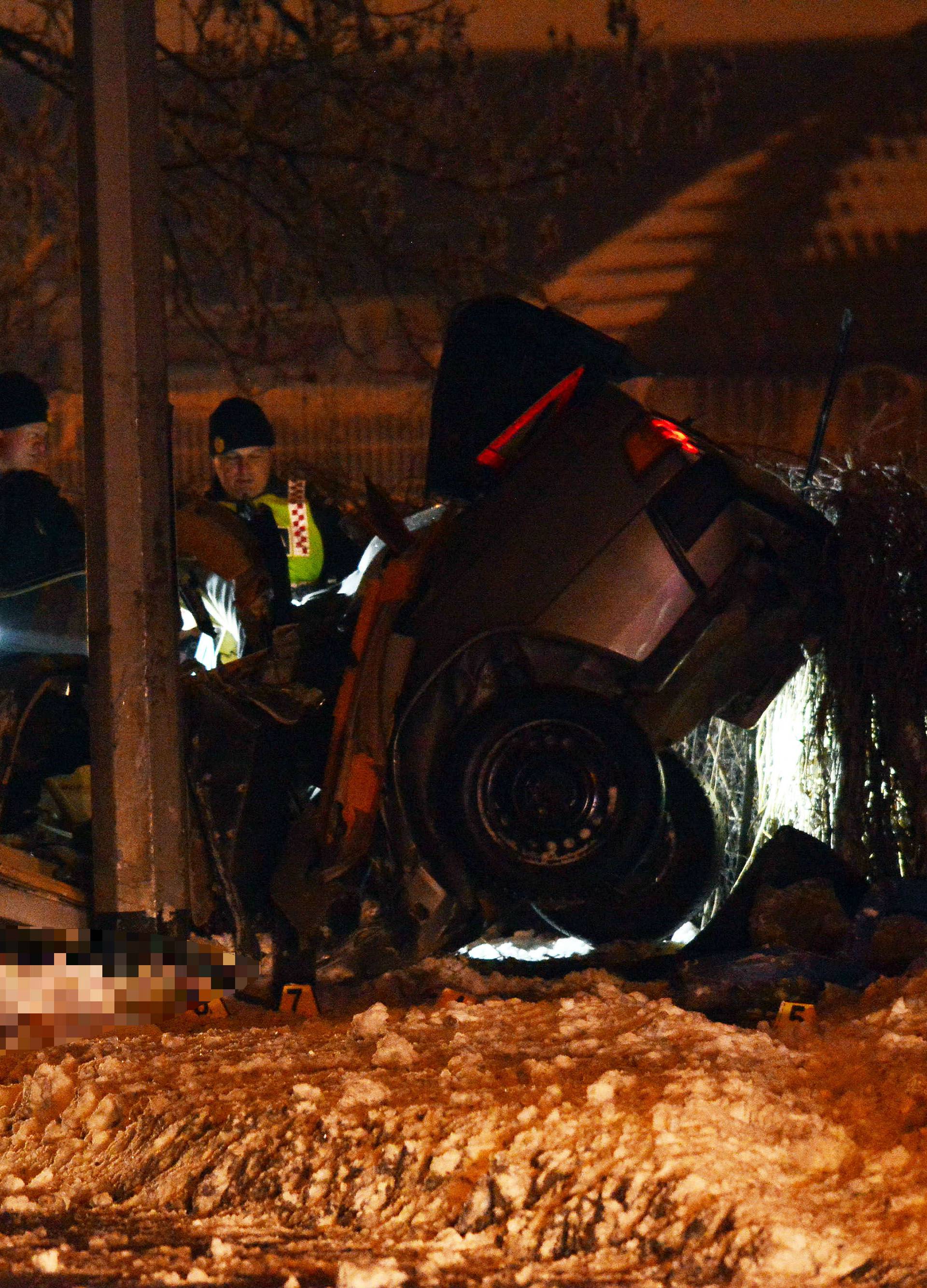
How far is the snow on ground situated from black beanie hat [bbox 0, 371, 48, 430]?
267 cm

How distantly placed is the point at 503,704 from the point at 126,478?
1424mm

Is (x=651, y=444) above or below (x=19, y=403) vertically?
below

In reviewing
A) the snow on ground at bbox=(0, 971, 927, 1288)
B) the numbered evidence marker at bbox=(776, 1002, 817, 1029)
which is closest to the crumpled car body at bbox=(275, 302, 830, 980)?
the snow on ground at bbox=(0, 971, 927, 1288)

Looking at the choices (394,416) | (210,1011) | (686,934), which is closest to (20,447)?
(210,1011)

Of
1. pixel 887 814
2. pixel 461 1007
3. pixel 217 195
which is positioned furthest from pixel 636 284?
pixel 461 1007

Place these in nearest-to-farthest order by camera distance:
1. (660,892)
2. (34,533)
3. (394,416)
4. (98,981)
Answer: (98,981), (660,892), (34,533), (394,416)

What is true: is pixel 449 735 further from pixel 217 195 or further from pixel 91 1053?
pixel 217 195

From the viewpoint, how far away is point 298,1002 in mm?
5742

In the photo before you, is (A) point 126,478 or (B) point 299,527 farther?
(B) point 299,527

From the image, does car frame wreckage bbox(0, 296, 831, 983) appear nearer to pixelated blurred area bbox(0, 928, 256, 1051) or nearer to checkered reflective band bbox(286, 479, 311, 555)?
pixelated blurred area bbox(0, 928, 256, 1051)

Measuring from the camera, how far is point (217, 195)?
10734mm

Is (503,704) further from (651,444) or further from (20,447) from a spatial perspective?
(20,447)

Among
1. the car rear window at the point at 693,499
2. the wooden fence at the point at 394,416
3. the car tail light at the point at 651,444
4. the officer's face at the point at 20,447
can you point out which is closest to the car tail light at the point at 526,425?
the car tail light at the point at 651,444

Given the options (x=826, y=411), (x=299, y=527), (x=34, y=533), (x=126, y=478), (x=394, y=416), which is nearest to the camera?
(x=126, y=478)
